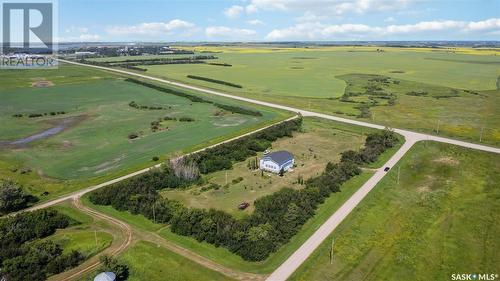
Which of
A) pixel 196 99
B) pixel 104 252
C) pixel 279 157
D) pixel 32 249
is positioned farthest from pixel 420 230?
pixel 196 99

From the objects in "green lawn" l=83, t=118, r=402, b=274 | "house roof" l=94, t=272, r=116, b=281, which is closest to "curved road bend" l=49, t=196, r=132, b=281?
"green lawn" l=83, t=118, r=402, b=274

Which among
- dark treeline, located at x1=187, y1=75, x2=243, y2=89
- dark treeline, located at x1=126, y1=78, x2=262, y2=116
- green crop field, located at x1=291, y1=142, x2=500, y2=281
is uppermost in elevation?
dark treeline, located at x1=187, y1=75, x2=243, y2=89

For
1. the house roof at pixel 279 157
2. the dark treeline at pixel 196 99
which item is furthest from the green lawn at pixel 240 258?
the dark treeline at pixel 196 99

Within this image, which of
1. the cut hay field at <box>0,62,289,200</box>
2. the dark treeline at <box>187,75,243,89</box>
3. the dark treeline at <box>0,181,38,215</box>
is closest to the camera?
the dark treeline at <box>0,181,38,215</box>

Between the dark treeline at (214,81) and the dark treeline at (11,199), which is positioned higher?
the dark treeline at (214,81)

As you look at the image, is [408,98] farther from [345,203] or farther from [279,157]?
[345,203]

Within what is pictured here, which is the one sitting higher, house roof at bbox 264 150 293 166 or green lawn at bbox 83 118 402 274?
house roof at bbox 264 150 293 166

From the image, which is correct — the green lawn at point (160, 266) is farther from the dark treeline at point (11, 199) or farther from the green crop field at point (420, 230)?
the dark treeline at point (11, 199)

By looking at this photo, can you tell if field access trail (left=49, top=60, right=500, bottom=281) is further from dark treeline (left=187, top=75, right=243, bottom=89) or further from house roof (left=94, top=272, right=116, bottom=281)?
dark treeline (left=187, top=75, right=243, bottom=89)
